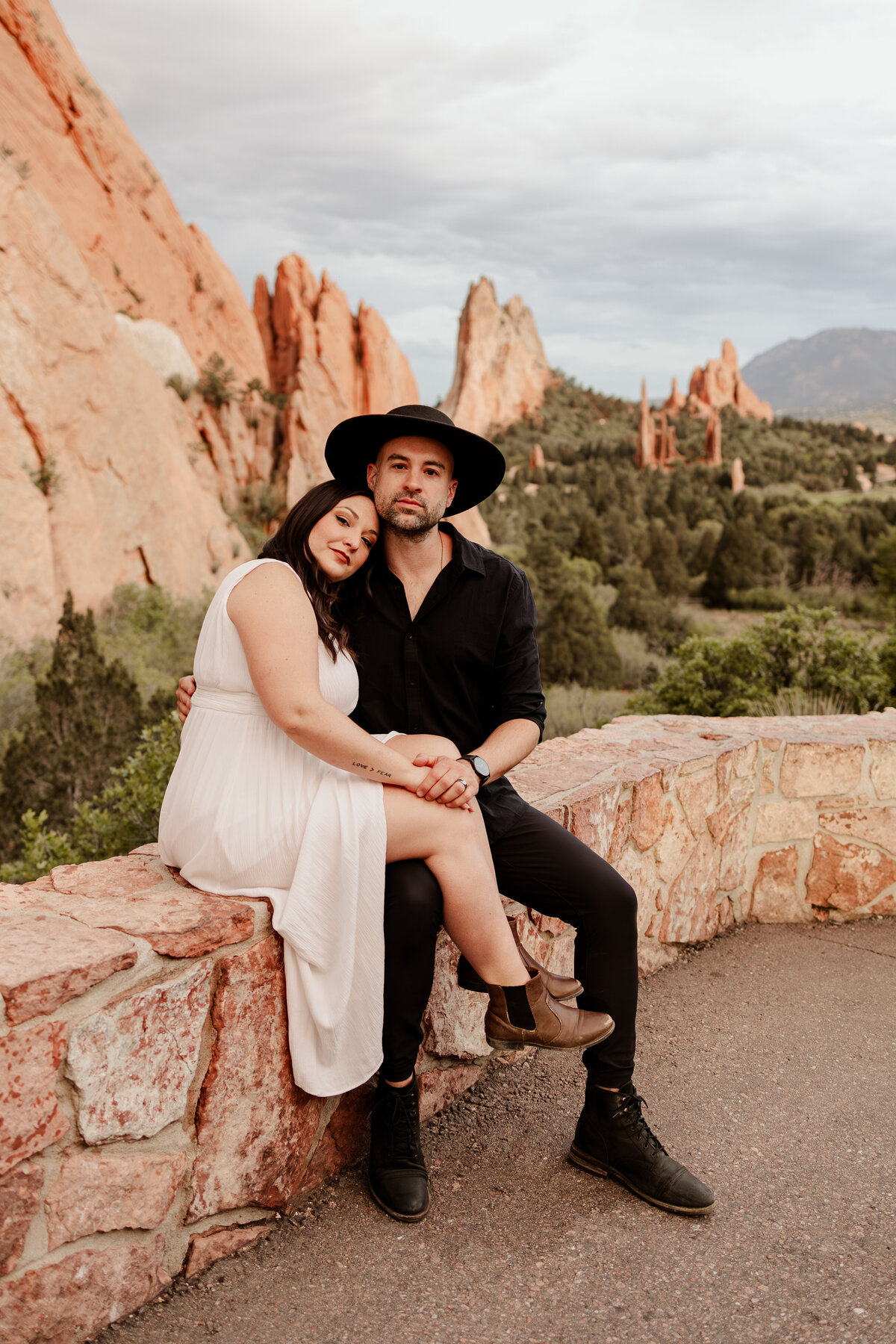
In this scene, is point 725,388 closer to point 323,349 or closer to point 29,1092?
point 323,349

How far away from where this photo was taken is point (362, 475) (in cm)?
253

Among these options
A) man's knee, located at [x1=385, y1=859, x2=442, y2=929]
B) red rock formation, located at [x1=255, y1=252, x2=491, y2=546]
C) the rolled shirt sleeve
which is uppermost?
red rock formation, located at [x1=255, y1=252, x2=491, y2=546]

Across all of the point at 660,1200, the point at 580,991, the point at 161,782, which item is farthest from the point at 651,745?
the point at 161,782

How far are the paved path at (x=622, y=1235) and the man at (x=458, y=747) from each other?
0.36ft

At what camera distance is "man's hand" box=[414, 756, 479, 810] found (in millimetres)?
2004

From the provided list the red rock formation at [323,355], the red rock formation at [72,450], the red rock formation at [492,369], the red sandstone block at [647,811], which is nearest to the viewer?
the red sandstone block at [647,811]

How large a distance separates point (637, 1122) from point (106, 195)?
27.9m

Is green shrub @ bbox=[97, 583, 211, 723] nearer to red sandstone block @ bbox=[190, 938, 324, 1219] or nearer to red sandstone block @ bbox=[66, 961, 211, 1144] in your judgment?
red sandstone block @ bbox=[190, 938, 324, 1219]

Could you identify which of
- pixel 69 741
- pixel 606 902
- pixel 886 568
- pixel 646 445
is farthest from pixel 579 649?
pixel 646 445

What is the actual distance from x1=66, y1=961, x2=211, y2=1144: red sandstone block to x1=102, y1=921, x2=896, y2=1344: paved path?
36cm

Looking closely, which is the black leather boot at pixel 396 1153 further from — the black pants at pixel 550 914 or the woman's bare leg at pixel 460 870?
the woman's bare leg at pixel 460 870

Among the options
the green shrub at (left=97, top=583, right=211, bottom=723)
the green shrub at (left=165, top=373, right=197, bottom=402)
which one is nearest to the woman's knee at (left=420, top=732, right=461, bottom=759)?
the green shrub at (left=97, top=583, right=211, bottom=723)

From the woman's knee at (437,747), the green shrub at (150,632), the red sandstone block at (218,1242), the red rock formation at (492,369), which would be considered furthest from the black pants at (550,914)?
the red rock formation at (492,369)

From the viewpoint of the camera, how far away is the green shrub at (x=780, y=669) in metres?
7.00
